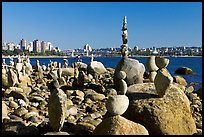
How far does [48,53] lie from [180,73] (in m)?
61.8

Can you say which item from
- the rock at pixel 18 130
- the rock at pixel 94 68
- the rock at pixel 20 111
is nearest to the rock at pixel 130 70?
the rock at pixel 20 111

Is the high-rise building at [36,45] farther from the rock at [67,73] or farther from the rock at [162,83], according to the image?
the rock at [162,83]

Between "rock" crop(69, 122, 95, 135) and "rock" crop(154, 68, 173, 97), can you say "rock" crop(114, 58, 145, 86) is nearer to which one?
"rock" crop(154, 68, 173, 97)

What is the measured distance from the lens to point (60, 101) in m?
7.12

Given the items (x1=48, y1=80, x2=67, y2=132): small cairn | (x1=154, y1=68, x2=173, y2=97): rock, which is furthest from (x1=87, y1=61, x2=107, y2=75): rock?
(x1=48, y1=80, x2=67, y2=132): small cairn

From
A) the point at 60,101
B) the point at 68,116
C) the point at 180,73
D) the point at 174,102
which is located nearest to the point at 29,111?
the point at 68,116

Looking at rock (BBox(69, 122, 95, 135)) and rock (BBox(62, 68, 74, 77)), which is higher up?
rock (BBox(69, 122, 95, 135))

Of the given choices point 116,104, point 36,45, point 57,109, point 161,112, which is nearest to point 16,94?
point 57,109

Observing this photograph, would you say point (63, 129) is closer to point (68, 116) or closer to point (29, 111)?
point (68, 116)

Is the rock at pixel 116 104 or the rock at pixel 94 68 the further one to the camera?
the rock at pixel 94 68

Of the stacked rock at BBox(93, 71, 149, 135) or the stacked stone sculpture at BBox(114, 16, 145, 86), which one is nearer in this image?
the stacked rock at BBox(93, 71, 149, 135)

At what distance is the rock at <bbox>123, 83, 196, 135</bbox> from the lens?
7.72 meters

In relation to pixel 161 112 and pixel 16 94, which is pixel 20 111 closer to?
pixel 16 94

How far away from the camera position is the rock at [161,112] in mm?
7723
